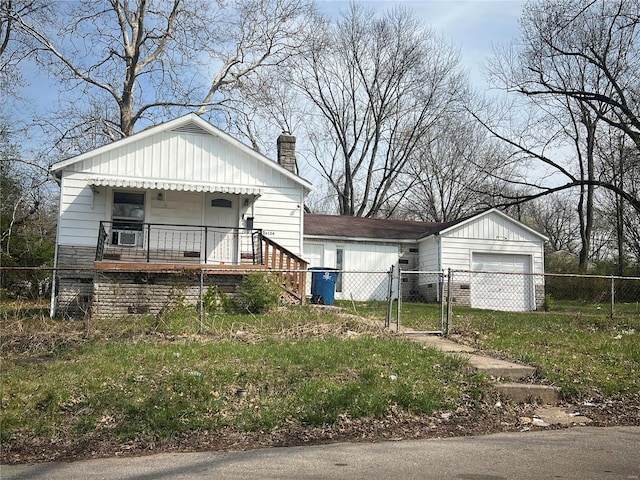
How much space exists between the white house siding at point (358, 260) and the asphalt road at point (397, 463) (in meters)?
14.8

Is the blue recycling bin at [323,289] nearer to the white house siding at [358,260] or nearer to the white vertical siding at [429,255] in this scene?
Result: the white house siding at [358,260]

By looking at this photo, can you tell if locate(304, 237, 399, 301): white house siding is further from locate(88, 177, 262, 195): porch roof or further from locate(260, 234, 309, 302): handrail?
locate(88, 177, 262, 195): porch roof

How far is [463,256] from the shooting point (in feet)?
65.4

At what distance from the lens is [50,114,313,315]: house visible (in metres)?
12.9

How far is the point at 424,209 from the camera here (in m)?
36.3

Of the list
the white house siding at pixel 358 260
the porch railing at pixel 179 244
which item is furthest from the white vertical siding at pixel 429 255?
the porch railing at pixel 179 244

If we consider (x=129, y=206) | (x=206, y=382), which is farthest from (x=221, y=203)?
(x=206, y=382)

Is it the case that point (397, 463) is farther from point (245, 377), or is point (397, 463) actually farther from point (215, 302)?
point (215, 302)

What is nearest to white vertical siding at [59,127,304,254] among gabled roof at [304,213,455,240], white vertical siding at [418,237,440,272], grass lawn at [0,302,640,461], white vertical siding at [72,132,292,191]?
white vertical siding at [72,132,292,191]

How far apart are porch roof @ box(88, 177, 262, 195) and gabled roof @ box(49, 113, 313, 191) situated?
75 centimetres

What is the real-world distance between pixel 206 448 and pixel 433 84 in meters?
28.8

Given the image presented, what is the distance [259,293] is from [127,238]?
177 inches

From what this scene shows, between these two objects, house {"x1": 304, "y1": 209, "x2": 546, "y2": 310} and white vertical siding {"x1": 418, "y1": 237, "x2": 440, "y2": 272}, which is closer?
house {"x1": 304, "y1": 209, "x2": 546, "y2": 310}

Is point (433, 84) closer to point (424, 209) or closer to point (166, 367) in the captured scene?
point (424, 209)
